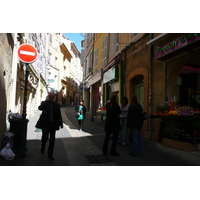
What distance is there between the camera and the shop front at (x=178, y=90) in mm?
4824

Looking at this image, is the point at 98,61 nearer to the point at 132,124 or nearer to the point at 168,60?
the point at 168,60

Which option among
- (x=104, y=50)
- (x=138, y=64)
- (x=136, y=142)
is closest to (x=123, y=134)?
(x=136, y=142)

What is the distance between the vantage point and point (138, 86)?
354 inches

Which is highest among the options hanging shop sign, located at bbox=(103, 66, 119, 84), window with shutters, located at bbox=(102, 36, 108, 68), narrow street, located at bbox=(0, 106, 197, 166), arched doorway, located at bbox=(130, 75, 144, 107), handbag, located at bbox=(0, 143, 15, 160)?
window with shutters, located at bbox=(102, 36, 108, 68)

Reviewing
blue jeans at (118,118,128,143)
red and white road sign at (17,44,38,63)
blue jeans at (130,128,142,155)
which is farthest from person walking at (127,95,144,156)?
red and white road sign at (17,44,38,63)

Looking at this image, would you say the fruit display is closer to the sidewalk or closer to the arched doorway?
the sidewalk

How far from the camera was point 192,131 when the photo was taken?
4.66 meters

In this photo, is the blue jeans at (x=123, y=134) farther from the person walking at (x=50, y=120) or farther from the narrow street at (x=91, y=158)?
the person walking at (x=50, y=120)

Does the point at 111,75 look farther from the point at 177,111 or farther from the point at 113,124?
the point at 113,124

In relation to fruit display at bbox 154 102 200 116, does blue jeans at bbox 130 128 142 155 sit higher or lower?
lower

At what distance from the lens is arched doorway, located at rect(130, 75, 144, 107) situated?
28.4ft

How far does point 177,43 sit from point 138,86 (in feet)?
11.7

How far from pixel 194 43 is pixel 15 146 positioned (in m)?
5.58

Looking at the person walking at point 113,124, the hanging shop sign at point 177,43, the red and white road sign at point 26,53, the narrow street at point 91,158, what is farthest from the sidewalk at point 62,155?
the hanging shop sign at point 177,43
